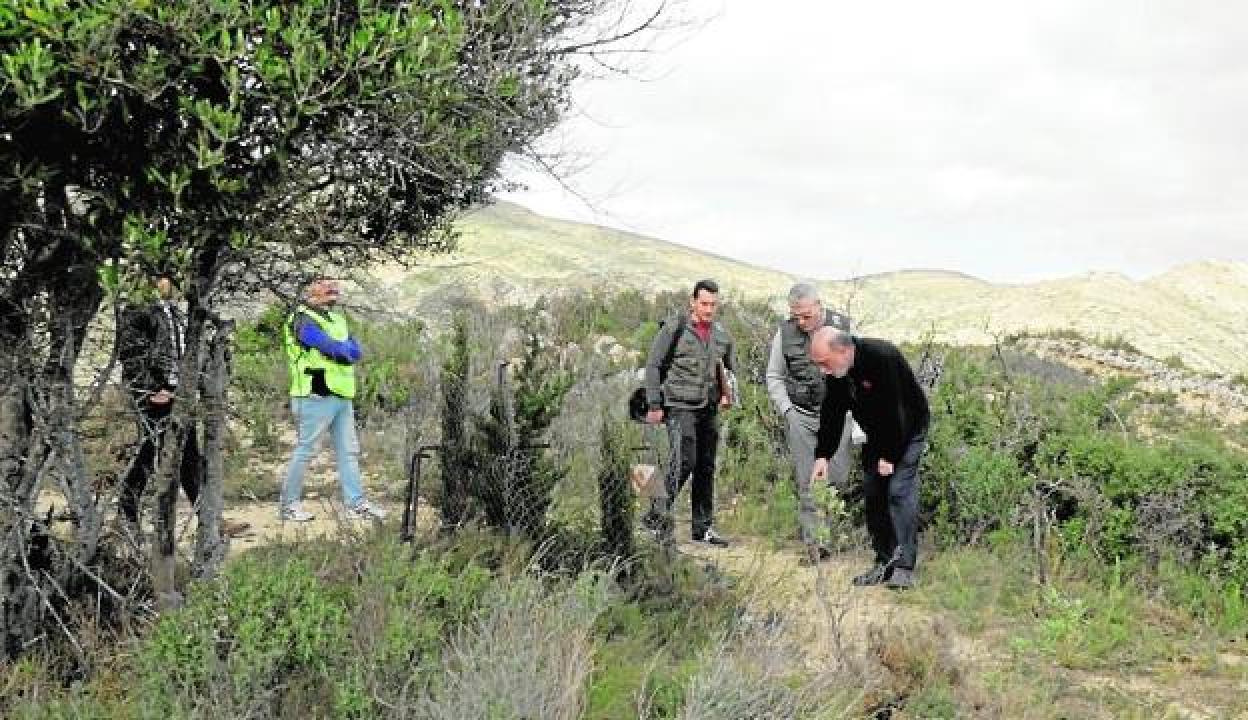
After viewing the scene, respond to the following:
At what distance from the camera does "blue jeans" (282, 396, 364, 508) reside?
7.58 meters

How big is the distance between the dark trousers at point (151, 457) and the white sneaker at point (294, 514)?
2.88ft

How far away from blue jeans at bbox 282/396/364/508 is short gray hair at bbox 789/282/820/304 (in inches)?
129

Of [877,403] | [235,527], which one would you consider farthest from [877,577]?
[235,527]

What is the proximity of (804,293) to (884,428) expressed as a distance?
3.20 ft

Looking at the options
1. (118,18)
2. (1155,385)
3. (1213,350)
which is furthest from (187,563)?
(1213,350)

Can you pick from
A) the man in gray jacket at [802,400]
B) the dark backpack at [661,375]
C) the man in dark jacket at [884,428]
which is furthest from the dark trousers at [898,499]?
the dark backpack at [661,375]

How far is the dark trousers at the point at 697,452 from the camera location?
23.8 feet

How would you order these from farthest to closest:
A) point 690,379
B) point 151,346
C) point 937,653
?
point 690,379, point 151,346, point 937,653

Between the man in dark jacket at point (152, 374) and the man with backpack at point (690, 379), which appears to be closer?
the man in dark jacket at point (152, 374)

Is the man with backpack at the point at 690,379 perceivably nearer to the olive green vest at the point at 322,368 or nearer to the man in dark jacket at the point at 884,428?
the man in dark jacket at the point at 884,428

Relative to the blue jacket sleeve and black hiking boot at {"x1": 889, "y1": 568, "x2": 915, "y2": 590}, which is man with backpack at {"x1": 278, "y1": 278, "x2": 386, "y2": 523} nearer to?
the blue jacket sleeve

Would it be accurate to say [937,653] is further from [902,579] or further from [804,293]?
[804,293]

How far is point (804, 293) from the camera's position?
22.2 feet

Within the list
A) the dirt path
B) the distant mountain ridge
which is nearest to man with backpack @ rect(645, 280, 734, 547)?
the dirt path
